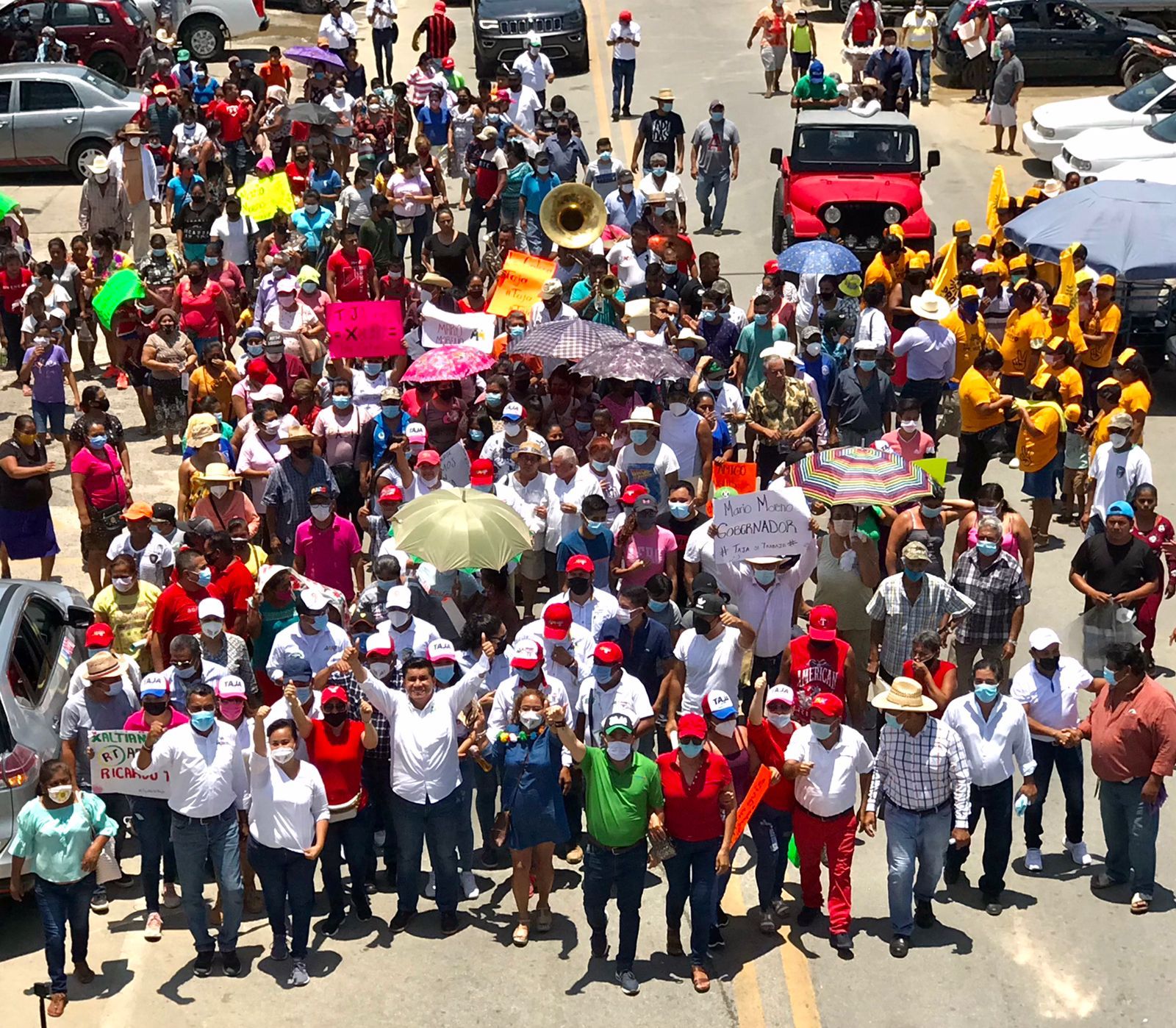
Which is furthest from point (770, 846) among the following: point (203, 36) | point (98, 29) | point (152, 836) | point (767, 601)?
Result: point (203, 36)

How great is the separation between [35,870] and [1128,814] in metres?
6.13

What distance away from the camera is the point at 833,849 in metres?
10.2

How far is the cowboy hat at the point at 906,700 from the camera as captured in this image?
33.2ft

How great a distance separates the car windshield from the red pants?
17.7m

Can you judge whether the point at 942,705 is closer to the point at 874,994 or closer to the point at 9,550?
the point at 874,994

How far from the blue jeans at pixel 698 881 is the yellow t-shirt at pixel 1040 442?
→ 20.2 feet

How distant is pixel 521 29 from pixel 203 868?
73.7 ft

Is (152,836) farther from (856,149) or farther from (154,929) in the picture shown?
(856,149)

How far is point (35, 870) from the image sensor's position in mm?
9742

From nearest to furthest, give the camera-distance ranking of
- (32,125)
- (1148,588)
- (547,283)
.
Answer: (1148,588) → (547,283) → (32,125)

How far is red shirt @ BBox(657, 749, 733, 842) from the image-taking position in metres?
9.79

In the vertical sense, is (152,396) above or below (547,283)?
below

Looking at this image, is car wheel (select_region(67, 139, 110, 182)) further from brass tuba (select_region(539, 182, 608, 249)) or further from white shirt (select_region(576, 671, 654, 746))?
white shirt (select_region(576, 671, 654, 746))

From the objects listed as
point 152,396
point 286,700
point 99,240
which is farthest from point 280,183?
point 286,700
